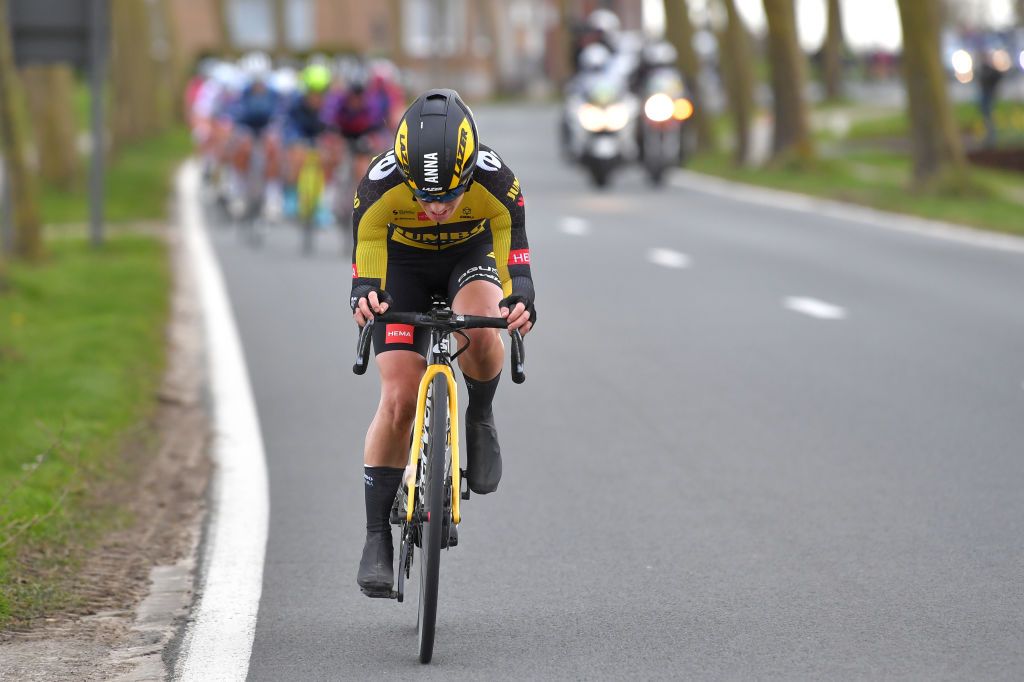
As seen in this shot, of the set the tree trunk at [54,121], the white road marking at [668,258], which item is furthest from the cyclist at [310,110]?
the tree trunk at [54,121]

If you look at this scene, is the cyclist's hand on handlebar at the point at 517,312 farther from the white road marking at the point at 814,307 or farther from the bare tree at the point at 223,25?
the bare tree at the point at 223,25

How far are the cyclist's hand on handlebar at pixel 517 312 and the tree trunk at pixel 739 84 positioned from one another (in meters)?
29.2

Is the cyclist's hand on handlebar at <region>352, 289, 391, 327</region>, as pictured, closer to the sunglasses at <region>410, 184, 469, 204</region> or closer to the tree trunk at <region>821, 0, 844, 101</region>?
the sunglasses at <region>410, 184, 469, 204</region>

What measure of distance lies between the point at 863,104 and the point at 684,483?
180ft

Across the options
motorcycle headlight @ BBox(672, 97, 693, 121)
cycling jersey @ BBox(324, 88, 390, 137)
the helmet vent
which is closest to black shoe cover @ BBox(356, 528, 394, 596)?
the helmet vent

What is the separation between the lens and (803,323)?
14680 millimetres

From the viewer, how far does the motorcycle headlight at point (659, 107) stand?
30188mm

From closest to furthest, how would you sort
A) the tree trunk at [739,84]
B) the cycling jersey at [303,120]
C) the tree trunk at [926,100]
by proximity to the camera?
the cycling jersey at [303,120] < the tree trunk at [926,100] < the tree trunk at [739,84]

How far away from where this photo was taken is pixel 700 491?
29.1ft

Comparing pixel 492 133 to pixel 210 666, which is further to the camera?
pixel 492 133

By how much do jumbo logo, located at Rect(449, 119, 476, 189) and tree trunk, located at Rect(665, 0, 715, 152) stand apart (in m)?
32.8

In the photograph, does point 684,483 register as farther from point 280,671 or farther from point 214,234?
point 214,234

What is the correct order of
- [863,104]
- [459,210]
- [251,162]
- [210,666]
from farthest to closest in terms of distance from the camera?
[863,104], [251,162], [459,210], [210,666]

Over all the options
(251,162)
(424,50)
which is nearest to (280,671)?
(251,162)
